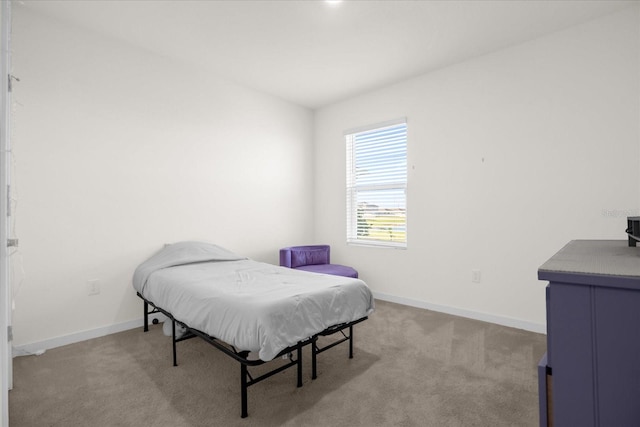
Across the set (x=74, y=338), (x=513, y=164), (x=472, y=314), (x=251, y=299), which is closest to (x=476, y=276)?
(x=472, y=314)

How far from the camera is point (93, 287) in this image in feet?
9.51

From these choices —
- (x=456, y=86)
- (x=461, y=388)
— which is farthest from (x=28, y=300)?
(x=456, y=86)

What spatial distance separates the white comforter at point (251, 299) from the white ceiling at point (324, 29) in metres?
2.06

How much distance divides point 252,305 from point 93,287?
6.59ft

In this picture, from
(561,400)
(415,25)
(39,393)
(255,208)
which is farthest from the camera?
(255,208)

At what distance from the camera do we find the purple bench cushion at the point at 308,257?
13.3 ft

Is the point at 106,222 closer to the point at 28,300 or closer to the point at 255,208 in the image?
the point at 28,300

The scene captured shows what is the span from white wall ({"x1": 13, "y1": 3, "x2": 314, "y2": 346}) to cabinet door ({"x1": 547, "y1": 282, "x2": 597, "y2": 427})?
3.36 meters

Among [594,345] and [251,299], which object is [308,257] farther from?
[594,345]

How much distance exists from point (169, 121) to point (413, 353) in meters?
3.22

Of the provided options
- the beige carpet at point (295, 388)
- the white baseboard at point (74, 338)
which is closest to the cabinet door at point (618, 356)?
the beige carpet at point (295, 388)

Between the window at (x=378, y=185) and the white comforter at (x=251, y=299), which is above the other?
the window at (x=378, y=185)

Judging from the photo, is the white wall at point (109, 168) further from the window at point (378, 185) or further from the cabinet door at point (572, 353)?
the cabinet door at point (572, 353)

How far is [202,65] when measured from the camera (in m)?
3.53
